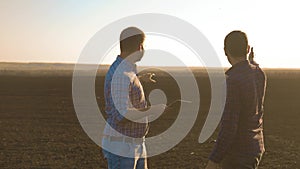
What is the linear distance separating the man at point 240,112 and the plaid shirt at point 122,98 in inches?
25.5

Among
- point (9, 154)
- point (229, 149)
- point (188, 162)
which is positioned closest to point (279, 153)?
point (188, 162)

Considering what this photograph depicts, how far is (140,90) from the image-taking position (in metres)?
3.24

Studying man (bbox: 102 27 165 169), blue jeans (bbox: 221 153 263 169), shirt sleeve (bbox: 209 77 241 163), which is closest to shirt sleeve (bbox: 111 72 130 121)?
man (bbox: 102 27 165 169)

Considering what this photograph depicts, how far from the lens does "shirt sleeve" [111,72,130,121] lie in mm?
3090

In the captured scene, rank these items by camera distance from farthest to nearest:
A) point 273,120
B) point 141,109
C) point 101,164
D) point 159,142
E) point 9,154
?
1. point 273,120
2. point 159,142
3. point 9,154
4. point 101,164
5. point 141,109

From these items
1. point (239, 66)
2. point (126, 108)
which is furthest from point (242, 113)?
point (126, 108)

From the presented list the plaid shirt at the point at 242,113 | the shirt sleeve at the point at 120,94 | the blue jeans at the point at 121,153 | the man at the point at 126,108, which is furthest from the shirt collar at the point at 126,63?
the plaid shirt at the point at 242,113

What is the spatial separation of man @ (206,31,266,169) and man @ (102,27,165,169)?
1.89 feet

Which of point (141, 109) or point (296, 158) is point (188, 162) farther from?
point (141, 109)

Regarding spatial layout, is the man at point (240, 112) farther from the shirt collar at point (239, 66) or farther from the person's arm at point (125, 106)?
the person's arm at point (125, 106)

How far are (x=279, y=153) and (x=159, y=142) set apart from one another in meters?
2.90

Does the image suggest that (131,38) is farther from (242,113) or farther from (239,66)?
(242,113)

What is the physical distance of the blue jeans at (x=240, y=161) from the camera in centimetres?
329

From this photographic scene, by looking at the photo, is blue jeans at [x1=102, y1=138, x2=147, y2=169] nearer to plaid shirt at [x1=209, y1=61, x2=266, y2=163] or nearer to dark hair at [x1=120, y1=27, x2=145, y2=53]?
plaid shirt at [x1=209, y1=61, x2=266, y2=163]
